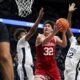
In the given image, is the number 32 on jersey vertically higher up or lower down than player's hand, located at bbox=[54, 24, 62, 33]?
lower down

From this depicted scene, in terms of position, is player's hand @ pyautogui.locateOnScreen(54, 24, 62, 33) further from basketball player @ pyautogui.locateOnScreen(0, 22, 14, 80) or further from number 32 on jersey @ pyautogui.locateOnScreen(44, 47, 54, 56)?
basketball player @ pyautogui.locateOnScreen(0, 22, 14, 80)

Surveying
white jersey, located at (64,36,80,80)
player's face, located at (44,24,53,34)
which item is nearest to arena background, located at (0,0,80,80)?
white jersey, located at (64,36,80,80)

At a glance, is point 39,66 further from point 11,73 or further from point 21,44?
point 11,73

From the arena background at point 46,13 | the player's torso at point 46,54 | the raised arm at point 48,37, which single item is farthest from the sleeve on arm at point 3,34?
the arena background at point 46,13

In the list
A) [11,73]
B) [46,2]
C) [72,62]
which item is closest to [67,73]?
[72,62]

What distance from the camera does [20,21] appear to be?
41.9ft

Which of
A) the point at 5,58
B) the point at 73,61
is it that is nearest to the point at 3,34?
the point at 5,58

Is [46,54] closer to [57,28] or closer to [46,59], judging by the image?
[46,59]

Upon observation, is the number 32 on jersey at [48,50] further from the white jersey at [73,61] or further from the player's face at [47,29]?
the white jersey at [73,61]

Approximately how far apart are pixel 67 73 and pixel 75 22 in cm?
841

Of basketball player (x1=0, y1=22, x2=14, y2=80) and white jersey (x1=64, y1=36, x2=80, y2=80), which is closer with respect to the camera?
basketball player (x1=0, y1=22, x2=14, y2=80)

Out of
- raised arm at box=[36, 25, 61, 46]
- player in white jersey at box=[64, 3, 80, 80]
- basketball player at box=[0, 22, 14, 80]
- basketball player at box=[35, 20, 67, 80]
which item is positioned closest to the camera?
basketball player at box=[0, 22, 14, 80]

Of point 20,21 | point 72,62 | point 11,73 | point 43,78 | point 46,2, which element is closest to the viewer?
point 11,73

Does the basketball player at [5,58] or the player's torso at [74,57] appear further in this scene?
the player's torso at [74,57]
